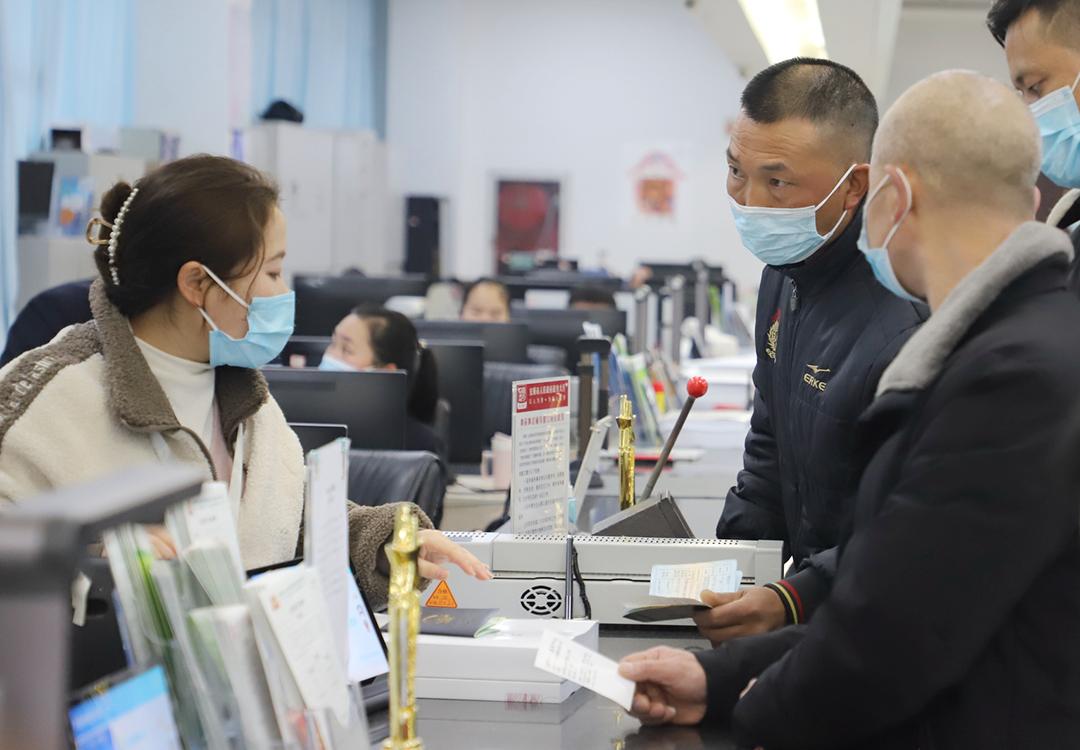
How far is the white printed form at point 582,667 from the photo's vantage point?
1.61 meters

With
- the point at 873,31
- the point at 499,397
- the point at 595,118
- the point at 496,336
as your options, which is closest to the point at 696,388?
the point at 499,397

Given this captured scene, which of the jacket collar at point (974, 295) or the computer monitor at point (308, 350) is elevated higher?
the jacket collar at point (974, 295)

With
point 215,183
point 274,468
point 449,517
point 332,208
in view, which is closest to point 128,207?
point 215,183

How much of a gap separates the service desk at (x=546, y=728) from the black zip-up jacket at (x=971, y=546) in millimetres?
254

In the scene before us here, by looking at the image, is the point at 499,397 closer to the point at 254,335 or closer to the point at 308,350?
the point at 308,350

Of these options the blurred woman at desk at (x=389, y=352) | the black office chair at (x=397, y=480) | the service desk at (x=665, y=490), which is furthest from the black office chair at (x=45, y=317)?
the service desk at (x=665, y=490)

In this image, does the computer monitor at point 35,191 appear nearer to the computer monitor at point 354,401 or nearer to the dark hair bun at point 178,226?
the computer monitor at point 354,401

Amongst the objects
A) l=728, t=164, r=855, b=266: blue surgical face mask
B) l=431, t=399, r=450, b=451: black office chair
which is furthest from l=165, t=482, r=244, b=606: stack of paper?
l=431, t=399, r=450, b=451: black office chair

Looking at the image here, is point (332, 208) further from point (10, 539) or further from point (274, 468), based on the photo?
point (10, 539)

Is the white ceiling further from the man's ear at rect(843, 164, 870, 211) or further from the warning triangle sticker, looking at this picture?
the warning triangle sticker

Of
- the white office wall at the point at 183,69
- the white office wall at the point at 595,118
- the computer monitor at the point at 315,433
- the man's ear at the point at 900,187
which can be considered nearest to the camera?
the man's ear at the point at 900,187

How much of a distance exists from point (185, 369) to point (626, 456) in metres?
0.93

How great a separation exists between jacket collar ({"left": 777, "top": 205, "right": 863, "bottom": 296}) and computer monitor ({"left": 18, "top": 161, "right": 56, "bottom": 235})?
5048mm

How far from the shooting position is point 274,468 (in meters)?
2.13
